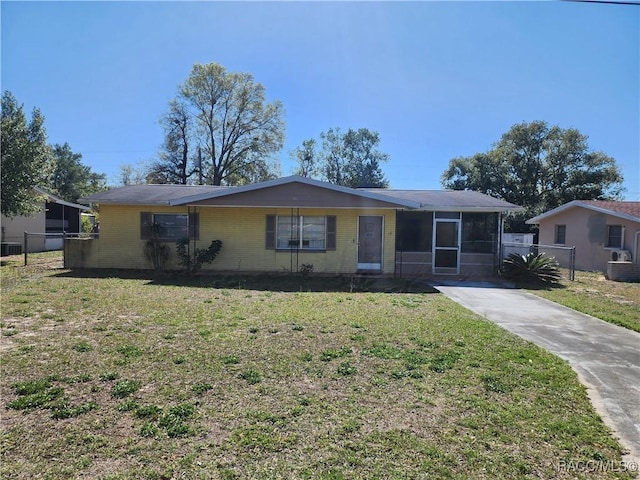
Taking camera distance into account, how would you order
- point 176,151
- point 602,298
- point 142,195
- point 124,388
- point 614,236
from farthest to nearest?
point 176,151 → point 614,236 → point 142,195 → point 602,298 → point 124,388

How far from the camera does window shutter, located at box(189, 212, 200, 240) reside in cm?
1365

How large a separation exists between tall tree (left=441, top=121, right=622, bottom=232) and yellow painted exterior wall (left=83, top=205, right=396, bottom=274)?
2519 cm

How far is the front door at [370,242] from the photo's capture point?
13609 millimetres

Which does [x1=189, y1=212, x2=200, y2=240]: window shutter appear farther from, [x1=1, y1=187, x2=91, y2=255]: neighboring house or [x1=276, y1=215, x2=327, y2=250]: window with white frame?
[x1=1, y1=187, x2=91, y2=255]: neighboring house

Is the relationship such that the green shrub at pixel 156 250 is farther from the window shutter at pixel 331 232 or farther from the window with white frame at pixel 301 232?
the window shutter at pixel 331 232

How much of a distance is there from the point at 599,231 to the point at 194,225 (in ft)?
56.8

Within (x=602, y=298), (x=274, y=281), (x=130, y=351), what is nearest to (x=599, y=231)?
(x=602, y=298)

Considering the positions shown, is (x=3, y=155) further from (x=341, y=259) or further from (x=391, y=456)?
(x=391, y=456)

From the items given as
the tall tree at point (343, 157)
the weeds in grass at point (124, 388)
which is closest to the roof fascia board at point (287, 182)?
the weeds in grass at point (124, 388)

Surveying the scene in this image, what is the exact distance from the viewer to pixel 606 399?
372 centimetres

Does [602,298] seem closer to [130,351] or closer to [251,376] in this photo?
[251,376]

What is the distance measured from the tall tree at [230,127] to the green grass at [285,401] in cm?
3010

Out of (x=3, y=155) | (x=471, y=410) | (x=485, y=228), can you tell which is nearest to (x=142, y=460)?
(x=471, y=410)

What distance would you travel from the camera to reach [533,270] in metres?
12.4
